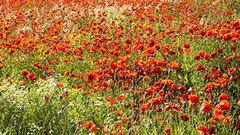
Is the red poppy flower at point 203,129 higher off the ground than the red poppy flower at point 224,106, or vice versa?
the red poppy flower at point 224,106

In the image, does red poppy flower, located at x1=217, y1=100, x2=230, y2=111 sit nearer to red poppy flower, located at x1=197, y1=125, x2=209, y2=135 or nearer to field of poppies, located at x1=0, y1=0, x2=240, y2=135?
field of poppies, located at x1=0, y1=0, x2=240, y2=135

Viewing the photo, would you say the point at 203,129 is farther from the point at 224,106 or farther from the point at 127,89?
the point at 127,89

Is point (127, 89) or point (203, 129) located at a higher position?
point (127, 89)

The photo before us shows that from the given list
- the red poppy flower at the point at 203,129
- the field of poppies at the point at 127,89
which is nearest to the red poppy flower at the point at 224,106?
the field of poppies at the point at 127,89

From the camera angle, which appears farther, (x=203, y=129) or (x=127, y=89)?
(x=127, y=89)

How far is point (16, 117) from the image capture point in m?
3.64

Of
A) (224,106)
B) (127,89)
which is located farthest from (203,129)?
(127,89)

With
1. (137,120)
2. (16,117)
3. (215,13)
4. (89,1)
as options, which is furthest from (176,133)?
(89,1)

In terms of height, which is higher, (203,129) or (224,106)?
(224,106)

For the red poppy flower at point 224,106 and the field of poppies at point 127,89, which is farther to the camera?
the field of poppies at point 127,89

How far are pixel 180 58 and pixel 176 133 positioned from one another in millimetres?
2046

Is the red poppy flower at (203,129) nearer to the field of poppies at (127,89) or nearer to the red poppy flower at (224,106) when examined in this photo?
the field of poppies at (127,89)

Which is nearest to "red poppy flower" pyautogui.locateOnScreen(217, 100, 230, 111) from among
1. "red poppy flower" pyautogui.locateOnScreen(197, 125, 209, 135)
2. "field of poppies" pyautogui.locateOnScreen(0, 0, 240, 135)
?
"field of poppies" pyautogui.locateOnScreen(0, 0, 240, 135)

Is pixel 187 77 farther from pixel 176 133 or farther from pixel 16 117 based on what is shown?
Answer: pixel 16 117
